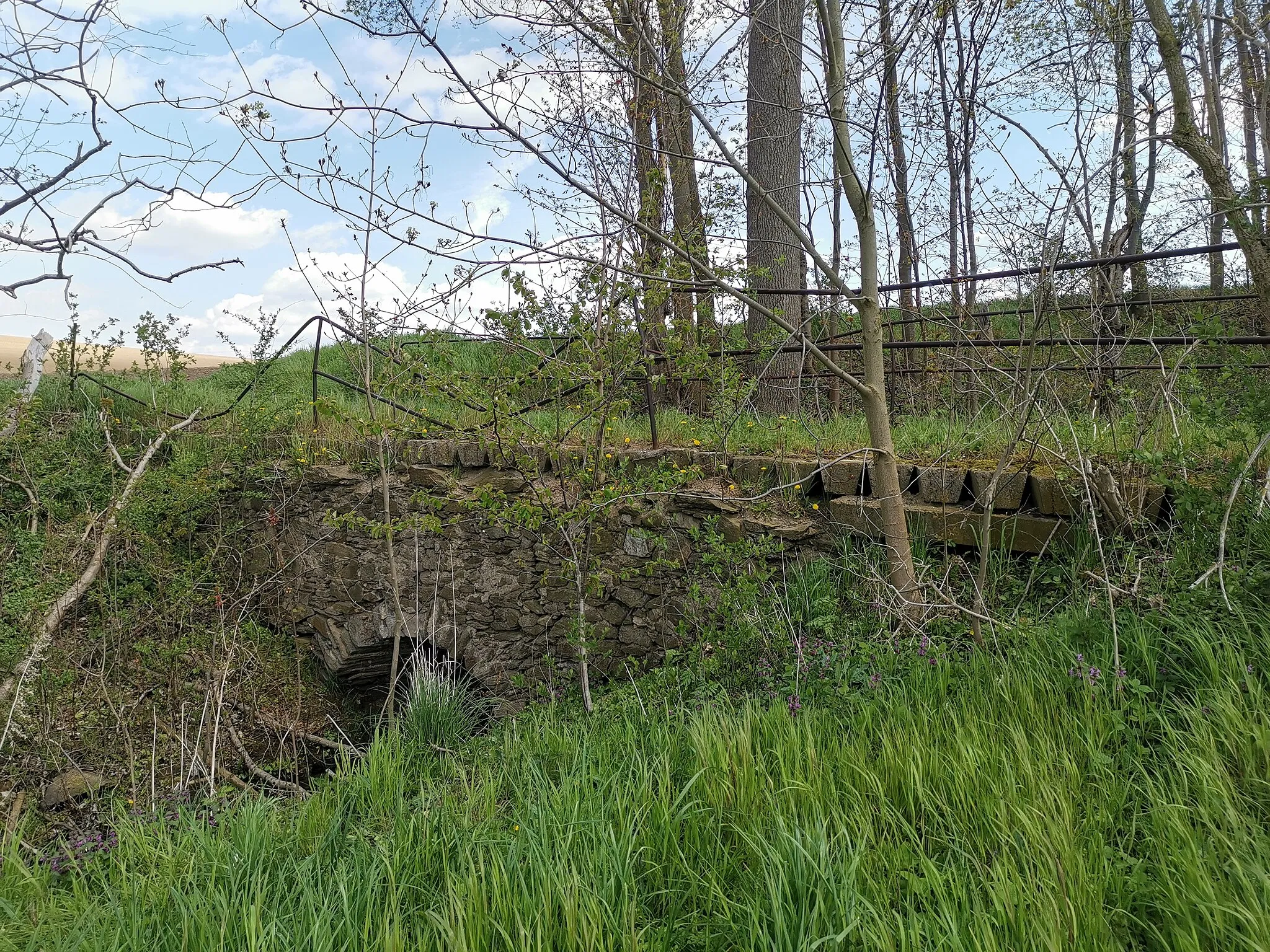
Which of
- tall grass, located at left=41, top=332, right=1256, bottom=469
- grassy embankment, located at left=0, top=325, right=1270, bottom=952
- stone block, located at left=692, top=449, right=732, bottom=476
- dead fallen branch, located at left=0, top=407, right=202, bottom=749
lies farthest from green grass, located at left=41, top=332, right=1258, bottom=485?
dead fallen branch, located at left=0, top=407, right=202, bottom=749

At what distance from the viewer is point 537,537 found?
6.25 meters

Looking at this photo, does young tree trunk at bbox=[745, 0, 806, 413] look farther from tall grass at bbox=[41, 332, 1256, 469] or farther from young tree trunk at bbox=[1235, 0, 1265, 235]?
young tree trunk at bbox=[1235, 0, 1265, 235]

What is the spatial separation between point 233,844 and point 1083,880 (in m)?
2.80

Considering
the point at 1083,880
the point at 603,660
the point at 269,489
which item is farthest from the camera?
the point at 269,489

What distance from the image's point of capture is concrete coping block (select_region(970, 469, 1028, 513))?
171 inches

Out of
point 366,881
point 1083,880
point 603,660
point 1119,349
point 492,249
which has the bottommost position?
point 603,660

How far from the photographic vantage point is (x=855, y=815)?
2307 millimetres

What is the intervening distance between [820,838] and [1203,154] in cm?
589

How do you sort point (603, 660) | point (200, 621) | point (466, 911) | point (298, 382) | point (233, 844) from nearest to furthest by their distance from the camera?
point (466, 911), point (233, 844), point (603, 660), point (200, 621), point (298, 382)

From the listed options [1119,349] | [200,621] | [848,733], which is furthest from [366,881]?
[200,621]

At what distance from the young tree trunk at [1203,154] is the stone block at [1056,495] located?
1.43 metres

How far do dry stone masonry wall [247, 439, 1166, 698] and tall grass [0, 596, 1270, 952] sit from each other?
1.21 metres

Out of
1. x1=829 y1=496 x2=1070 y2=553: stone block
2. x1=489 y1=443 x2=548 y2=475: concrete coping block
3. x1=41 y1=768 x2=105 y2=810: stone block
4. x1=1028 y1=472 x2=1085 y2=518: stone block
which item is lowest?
x1=41 y1=768 x2=105 y2=810: stone block

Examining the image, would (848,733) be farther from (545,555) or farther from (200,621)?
(200,621)
